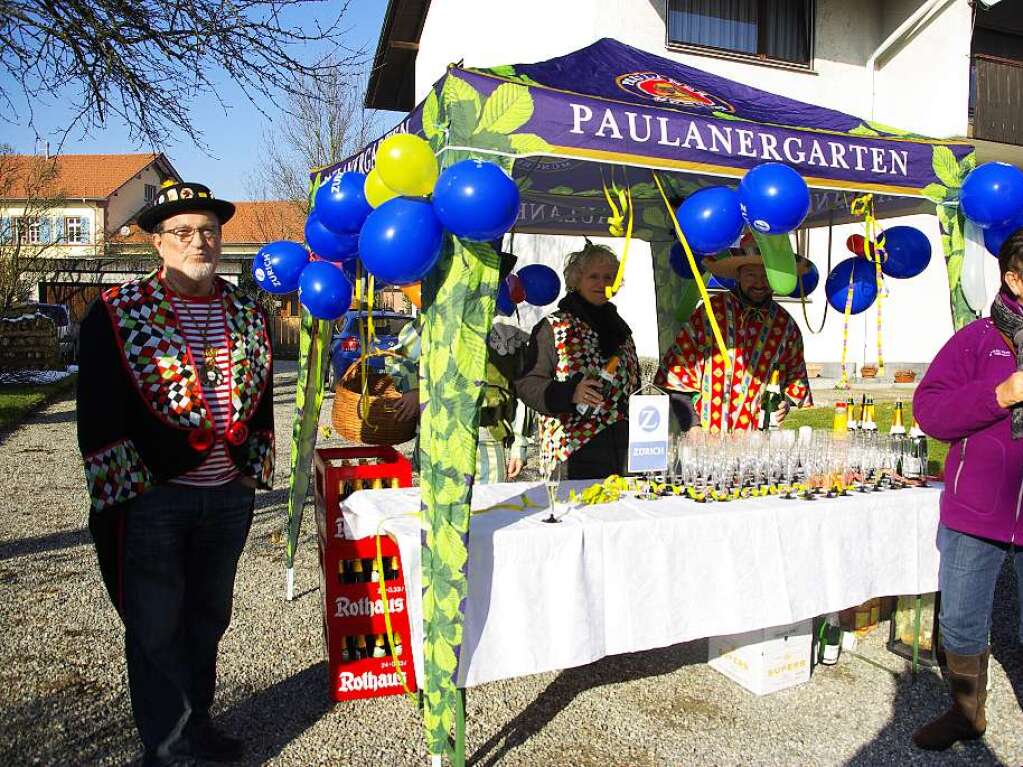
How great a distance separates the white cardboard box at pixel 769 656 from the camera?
3.23 meters

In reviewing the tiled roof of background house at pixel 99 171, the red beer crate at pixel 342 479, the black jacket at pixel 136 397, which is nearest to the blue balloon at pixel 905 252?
the red beer crate at pixel 342 479

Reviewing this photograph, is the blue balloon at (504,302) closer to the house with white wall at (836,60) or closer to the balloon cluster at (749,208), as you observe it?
the balloon cluster at (749,208)

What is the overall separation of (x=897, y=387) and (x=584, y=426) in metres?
10.7

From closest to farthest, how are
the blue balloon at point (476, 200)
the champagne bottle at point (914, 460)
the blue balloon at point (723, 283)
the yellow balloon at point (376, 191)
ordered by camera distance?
the blue balloon at point (476, 200) < the yellow balloon at point (376, 191) < the champagne bottle at point (914, 460) < the blue balloon at point (723, 283)

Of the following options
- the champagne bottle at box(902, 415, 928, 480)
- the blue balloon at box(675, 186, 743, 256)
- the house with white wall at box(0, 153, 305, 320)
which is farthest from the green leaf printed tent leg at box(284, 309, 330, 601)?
the house with white wall at box(0, 153, 305, 320)

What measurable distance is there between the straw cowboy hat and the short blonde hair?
59cm

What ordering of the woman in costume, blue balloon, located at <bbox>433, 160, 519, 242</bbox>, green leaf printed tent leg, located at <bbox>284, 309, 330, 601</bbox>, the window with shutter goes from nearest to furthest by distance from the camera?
1. blue balloon, located at <bbox>433, 160, 519, 242</bbox>
2. the woman in costume
3. green leaf printed tent leg, located at <bbox>284, 309, 330, 601</bbox>
4. the window with shutter

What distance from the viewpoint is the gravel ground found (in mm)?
2826

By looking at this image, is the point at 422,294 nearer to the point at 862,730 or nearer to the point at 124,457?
the point at 124,457

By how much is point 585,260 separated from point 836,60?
35.1 ft

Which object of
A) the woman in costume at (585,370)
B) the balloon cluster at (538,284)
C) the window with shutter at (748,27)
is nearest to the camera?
the woman in costume at (585,370)

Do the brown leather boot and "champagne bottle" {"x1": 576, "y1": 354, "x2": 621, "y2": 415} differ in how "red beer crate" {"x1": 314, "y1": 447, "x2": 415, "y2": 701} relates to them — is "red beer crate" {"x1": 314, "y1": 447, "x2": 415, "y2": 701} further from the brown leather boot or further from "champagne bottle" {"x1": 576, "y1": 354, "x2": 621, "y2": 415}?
the brown leather boot

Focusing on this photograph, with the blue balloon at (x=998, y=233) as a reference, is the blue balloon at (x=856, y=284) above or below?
below

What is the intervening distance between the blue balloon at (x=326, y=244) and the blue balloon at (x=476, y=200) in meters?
1.21
